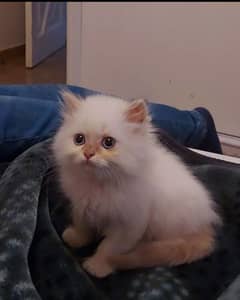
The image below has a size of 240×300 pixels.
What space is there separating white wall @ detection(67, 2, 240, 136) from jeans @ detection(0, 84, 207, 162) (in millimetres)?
575

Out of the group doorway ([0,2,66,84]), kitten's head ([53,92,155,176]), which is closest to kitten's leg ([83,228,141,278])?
kitten's head ([53,92,155,176])

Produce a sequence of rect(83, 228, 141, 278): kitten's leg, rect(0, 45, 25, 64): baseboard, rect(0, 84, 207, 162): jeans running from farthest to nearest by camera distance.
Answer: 1. rect(0, 45, 25, 64): baseboard
2. rect(0, 84, 207, 162): jeans
3. rect(83, 228, 141, 278): kitten's leg

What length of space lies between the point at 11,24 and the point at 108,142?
1845mm

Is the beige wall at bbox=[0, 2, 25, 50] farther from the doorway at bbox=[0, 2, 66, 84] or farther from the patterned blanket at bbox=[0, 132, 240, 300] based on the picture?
the patterned blanket at bbox=[0, 132, 240, 300]

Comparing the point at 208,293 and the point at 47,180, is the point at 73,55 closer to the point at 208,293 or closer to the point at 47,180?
the point at 47,180

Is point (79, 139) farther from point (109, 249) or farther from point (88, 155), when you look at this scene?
point (109, 249)

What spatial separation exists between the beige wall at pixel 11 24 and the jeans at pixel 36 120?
618 mm

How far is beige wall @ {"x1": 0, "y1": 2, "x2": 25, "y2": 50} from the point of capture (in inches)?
79.4

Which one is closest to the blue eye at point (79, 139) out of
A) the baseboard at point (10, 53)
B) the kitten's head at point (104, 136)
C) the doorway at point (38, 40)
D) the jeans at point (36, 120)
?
the kitten's head at point (104, 136)

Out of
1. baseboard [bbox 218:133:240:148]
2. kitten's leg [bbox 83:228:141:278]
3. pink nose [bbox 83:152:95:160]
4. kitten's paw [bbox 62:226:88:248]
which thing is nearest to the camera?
pink nose [bbox 83:152:95:160]

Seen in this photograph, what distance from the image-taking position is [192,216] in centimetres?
91

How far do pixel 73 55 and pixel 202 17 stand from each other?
0.65 m

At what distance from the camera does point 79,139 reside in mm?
807

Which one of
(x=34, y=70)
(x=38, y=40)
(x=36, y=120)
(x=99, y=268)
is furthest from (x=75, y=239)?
(x=38, y=40)
